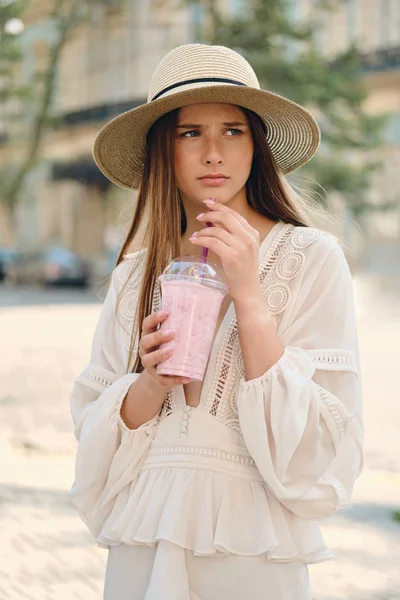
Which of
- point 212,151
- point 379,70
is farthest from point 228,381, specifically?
point 379,70

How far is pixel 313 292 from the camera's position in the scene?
2135 mm

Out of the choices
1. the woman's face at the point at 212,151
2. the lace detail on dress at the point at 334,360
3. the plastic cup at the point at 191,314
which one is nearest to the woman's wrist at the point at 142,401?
the plastic cup at the point at 191,314

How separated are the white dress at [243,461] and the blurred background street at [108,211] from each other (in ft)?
1.74

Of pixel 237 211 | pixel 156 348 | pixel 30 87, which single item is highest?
pixel 30 87

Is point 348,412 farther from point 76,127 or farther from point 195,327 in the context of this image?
point 76,127

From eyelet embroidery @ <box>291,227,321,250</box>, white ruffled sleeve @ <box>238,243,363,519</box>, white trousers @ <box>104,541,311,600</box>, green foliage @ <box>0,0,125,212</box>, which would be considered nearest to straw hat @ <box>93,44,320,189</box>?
eyelet embroidery @ <box>291,227,321,250</box>

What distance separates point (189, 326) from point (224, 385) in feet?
0.76

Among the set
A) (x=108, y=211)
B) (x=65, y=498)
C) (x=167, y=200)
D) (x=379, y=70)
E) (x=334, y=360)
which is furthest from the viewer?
(x=108, y=211)

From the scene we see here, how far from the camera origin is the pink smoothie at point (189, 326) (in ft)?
6.33

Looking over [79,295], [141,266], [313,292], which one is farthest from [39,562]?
[79,295]

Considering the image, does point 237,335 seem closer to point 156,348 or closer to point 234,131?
point 156,348

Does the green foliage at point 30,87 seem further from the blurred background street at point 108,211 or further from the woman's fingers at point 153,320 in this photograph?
the woman's fingers at point 153,320

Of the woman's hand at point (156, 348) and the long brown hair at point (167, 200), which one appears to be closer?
the woman's hand at point (156, 348)

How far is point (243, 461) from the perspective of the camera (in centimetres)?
205
